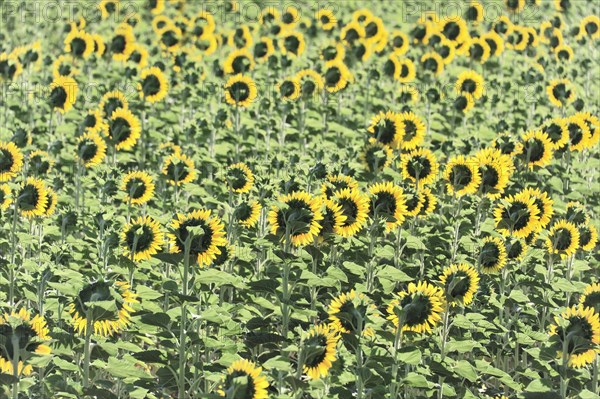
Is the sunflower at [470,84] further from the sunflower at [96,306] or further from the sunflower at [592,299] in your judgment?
the sunflower at [96,306]

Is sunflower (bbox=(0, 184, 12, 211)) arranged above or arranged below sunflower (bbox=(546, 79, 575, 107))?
above

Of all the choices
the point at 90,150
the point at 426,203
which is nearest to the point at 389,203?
the point at 426,203

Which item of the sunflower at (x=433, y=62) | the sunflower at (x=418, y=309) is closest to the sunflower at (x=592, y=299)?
the sunflower at (x=418, y=309)

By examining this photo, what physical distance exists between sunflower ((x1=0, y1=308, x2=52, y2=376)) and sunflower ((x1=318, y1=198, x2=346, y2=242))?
1752mm

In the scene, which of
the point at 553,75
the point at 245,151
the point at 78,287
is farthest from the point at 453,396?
the point at 553,75

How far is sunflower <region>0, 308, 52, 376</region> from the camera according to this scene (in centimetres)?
436

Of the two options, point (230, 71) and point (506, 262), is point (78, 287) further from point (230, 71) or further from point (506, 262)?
point (230, 71)

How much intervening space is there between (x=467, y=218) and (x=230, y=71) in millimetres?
3975

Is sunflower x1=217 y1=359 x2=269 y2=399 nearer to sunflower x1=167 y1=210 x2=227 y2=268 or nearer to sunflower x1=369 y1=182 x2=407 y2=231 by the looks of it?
sunflower x1=167 y1=210 x2=227 y2=268

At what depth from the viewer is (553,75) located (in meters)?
12.6

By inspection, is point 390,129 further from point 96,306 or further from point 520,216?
point 96,306

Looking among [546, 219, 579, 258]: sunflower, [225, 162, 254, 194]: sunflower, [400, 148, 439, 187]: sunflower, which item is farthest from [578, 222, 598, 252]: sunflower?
[225, 162, 254, 194]: sunflower

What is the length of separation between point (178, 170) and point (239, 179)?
64 cm

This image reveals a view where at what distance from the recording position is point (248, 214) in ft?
20.4
